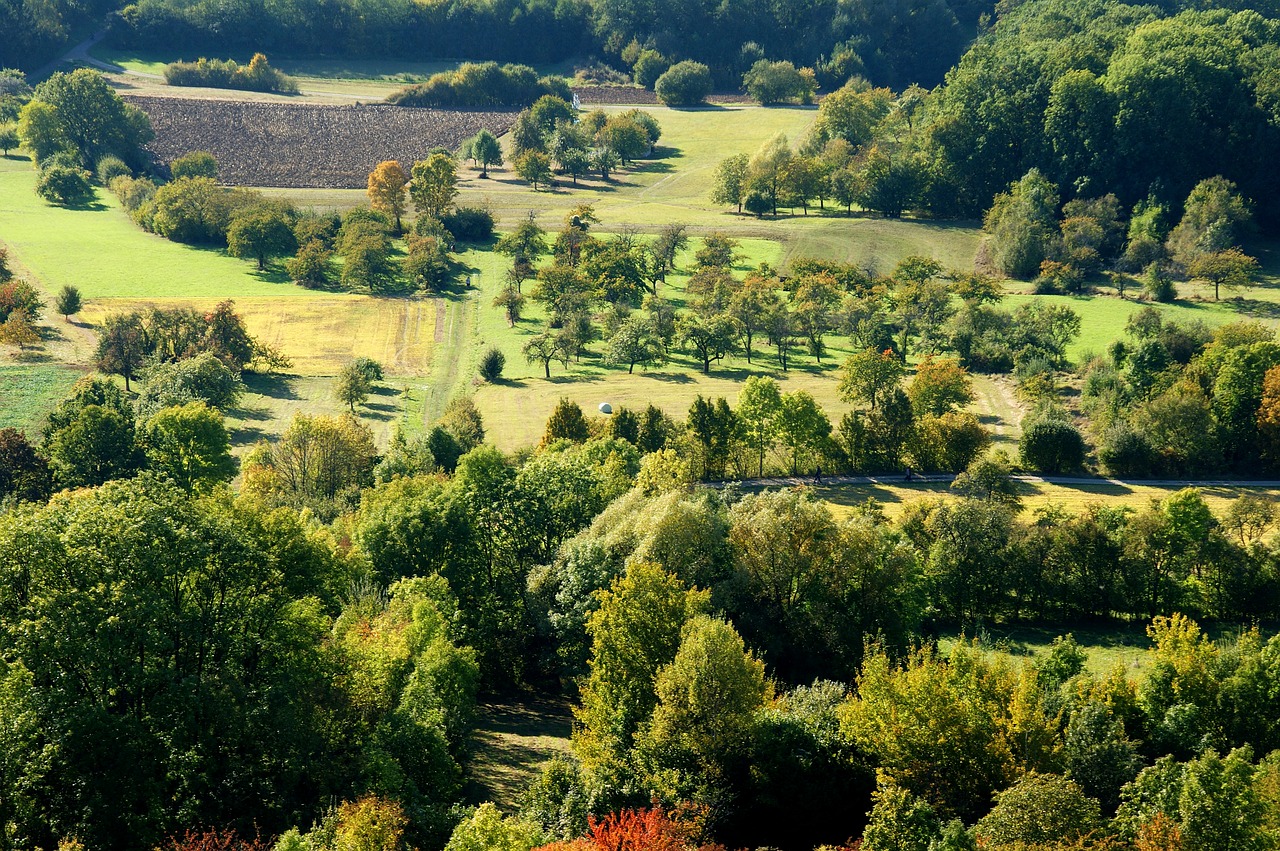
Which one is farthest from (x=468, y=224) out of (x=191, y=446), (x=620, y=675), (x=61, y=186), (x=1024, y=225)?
(x=620, y=675)

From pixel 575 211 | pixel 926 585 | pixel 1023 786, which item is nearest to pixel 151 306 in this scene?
pixel 575 211

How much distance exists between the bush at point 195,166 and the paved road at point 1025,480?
106 metres

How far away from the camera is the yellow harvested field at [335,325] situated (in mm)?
113438

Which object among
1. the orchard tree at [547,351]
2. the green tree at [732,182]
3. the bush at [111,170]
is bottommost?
the orchard tree at [547,351]

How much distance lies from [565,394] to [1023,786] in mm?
67309

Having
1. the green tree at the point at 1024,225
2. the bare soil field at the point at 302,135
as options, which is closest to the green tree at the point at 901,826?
the green tree at the point at 1024,225

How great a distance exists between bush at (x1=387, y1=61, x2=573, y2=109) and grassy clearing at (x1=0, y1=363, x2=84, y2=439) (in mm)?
99873

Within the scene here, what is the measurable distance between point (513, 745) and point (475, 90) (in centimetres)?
15885

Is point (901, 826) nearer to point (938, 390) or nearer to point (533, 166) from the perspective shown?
point (938, 390)

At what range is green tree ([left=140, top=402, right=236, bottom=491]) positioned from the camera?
270ft

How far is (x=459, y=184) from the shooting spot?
16475 centimetres

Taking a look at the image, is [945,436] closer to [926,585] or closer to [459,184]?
[926,585]

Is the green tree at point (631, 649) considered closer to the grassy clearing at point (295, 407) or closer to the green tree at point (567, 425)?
the green tree at point (567, 425)

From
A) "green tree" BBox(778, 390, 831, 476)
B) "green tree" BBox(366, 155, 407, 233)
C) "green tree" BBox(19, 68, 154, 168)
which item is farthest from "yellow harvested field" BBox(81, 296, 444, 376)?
"green tree" BBox(19, 68, 154, 168)
